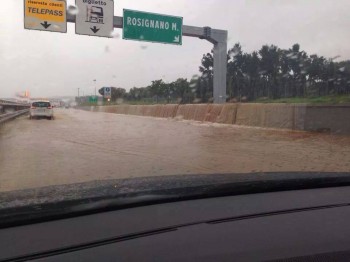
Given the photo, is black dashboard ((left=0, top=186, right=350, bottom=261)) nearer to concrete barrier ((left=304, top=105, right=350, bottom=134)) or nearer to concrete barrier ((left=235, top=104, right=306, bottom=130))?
concrete barrier ((left=304, top=105, right=350, bottom=134))

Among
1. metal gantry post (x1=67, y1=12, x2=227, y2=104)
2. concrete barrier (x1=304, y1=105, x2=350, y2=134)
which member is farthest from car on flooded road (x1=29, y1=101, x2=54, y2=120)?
concrete barrier (x1=304, y1=105, x2=350, y2=134)

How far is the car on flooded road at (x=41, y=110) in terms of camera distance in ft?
102

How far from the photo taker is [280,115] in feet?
59.5

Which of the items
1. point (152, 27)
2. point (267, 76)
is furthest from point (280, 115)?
point (267, 76)

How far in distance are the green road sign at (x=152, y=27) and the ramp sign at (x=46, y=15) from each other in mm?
3068

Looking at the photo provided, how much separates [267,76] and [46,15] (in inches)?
1154

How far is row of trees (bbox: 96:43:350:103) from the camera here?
105 feet

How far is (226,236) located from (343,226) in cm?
71

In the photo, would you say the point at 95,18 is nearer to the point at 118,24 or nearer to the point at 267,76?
the point at 118,24

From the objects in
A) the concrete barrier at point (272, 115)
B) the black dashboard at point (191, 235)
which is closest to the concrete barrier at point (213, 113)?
the concrete barrier at point (272, 115)

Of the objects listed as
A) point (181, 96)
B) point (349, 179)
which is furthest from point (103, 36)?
point (181, 96)

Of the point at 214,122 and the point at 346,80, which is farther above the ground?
the point at 346,80

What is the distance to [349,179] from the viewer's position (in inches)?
134

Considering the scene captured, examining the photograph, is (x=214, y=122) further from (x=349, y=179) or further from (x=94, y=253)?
(x=94, y=253)
